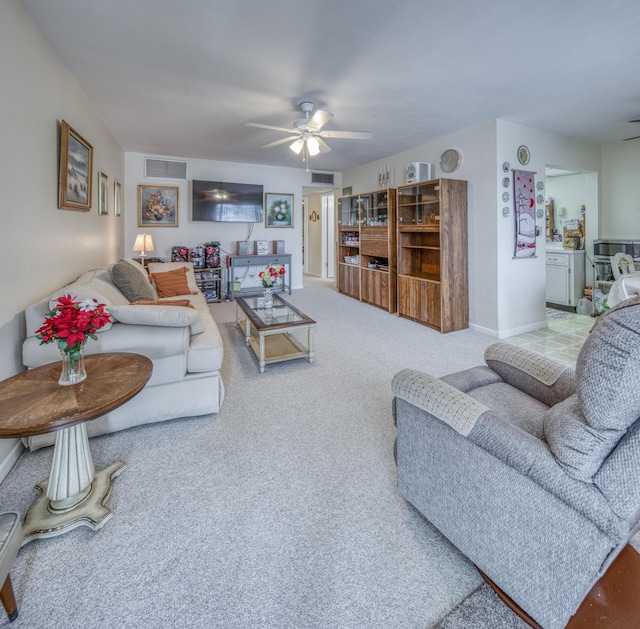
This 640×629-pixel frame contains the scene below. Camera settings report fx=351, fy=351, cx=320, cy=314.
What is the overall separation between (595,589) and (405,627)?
2.14 feet

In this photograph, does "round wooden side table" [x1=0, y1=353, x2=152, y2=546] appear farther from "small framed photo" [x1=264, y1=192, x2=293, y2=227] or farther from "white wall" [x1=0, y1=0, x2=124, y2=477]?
"small framed photo" [x1=264, y1=192, x2=293, y2=227]

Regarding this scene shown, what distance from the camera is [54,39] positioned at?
2463mm

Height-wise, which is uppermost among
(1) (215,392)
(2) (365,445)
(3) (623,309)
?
(3) (623,309)

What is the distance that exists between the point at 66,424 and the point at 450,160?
196 inches

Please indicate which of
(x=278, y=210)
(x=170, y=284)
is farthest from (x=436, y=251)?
(x=170, y=284)

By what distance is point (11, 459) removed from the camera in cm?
186

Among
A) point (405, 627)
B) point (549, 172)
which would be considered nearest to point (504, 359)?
point (405, 627)

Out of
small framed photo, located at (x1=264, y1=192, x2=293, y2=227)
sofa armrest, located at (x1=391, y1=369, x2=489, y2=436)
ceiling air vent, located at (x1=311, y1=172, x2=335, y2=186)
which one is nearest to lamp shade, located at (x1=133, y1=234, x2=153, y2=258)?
small framed photo, located at (x1=264, y1=192, x2=293, y2=227)

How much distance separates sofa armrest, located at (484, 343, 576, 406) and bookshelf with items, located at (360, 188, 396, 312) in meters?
3.64

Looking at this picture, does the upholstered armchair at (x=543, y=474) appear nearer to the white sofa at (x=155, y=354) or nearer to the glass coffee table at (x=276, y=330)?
the white sofa at (x=155, y=354)

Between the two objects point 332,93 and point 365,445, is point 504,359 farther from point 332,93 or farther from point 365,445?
point 332,93

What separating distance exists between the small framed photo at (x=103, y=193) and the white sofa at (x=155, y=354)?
1910 mm

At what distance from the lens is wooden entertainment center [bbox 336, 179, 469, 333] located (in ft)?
14.4

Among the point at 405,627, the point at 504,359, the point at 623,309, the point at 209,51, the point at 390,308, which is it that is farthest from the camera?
the point at 390,308
